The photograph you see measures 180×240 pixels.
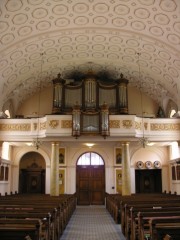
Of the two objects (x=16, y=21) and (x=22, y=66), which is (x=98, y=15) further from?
(x=22, y=66)

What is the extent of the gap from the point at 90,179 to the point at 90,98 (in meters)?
6.33

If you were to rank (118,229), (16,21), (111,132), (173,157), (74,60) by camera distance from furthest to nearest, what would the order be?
(173,157)
(74,60)
(111,132)
(16,21)
(118,229)

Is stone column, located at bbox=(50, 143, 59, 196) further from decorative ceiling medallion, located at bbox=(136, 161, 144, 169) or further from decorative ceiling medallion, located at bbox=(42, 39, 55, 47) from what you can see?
decorative ceiling medallion, located at bbox=(136, 161, 144, 169)

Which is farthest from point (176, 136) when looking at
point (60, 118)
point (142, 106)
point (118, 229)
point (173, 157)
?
point (118, 229)

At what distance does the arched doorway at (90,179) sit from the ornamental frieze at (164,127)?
18.4 ft

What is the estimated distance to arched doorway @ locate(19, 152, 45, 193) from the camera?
21.7m

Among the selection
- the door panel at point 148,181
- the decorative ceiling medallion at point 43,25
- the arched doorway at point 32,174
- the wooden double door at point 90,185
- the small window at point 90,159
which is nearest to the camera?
the decorative ceiling medallion at point 43,25

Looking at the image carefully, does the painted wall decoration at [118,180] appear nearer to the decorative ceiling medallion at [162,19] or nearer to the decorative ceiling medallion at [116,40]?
the decorative ceiling medallion at [116,40]

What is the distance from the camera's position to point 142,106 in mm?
21094

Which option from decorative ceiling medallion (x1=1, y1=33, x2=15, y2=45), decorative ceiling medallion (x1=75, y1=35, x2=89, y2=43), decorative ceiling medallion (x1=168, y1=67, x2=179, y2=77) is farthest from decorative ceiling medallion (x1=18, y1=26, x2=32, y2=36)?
decorative ceiling medallion (x1=168, y1=67, x2=179, y2=77)

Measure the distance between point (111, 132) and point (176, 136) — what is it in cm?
382

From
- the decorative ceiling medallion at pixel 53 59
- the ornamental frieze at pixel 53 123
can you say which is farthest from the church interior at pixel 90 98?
the decorative ceiling medallion at pixel 53 59

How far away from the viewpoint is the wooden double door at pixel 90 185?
2069cm

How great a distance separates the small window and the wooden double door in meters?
0.30
